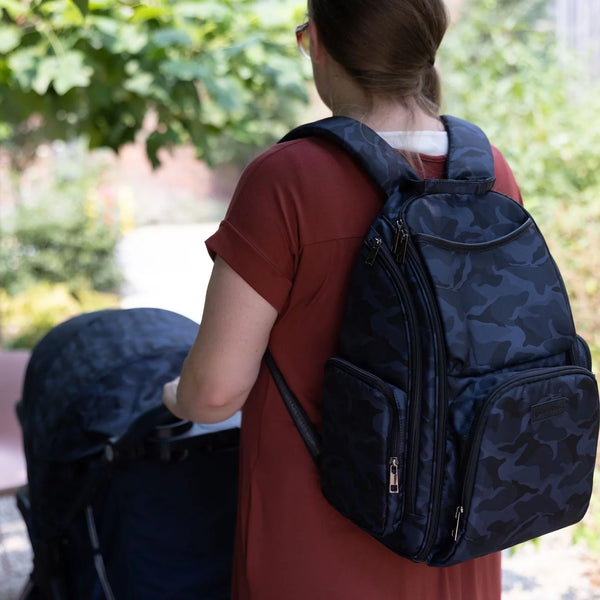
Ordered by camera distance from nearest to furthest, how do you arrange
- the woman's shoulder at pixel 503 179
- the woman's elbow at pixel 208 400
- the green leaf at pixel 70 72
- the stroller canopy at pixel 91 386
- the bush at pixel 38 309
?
the woman's elbow at pixel 208 400
the woman's shoulder at pixel 503 179
the stroller canopy at pixel 91 386
the green leaf at pixel 70 72
the bush at pixel 38 309

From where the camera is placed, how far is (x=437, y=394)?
4.16ft

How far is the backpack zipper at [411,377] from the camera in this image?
1.27 meters

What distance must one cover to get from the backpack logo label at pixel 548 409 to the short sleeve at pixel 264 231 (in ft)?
1.41

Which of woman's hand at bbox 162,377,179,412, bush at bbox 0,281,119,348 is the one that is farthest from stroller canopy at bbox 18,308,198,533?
bush at bbox 0,281,119,348

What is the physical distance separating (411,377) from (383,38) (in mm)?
535

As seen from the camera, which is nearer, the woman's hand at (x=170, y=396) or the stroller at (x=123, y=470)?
the woman's hand at (x=170, y=396)

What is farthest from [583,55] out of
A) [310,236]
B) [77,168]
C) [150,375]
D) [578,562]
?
[77,168]

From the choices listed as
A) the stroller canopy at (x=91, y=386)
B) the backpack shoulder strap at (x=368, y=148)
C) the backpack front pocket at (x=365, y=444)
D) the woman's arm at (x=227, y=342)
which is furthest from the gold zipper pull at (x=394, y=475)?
the stroller canopy at (x=91, y=386)

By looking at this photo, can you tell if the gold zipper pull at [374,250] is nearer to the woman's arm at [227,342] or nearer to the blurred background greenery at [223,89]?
the woman's arm at [227,342]

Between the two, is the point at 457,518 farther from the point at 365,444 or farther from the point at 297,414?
the point at 297,414

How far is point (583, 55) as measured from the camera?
608 cm

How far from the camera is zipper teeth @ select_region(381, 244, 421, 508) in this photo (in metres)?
1.27

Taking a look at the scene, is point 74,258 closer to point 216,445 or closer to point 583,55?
point 583,55

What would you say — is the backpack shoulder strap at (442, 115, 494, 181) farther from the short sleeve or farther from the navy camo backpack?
the short sleeve
